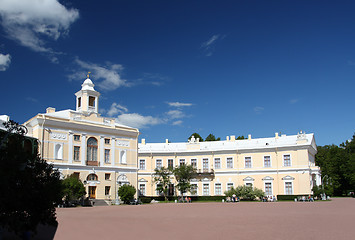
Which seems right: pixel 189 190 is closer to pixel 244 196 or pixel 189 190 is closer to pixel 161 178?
pixel 161 178

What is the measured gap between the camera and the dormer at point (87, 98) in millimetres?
40125

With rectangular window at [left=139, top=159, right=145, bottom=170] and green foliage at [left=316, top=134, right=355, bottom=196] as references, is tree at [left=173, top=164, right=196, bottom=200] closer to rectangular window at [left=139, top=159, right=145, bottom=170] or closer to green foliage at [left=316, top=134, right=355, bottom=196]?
rectangular window at [left=139, top=159, right=145, bottom=170]

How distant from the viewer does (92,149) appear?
1484 inches

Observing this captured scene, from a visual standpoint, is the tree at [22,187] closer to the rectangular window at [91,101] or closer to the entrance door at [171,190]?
the rectangular window at [91,101]

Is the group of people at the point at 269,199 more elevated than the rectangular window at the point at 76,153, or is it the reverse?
the rectangular window at the point at 76,153

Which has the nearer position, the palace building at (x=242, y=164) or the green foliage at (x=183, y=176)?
Answer: the palace building at (x=242, y=164)

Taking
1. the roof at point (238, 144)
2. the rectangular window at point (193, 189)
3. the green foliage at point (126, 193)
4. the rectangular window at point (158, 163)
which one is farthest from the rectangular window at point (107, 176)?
the rectangular window at point (193, 189)

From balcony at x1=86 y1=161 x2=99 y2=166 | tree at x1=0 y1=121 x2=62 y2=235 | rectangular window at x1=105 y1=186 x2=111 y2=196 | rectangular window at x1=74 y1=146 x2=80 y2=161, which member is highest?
rectangular window at x1=74 y1=146 x2=80 y2=161

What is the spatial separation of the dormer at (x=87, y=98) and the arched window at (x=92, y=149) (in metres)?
3.67

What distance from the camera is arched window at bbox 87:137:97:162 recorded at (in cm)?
3731

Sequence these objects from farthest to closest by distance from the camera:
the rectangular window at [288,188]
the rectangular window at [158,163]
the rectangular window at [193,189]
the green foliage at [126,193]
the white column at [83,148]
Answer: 1. the rectangular window at [158,163]
2. the rectangular window at [193,189]
3. the rectangular window at [288,188]
4. the green foliage at [126,193]
5. the white column at [83,148]

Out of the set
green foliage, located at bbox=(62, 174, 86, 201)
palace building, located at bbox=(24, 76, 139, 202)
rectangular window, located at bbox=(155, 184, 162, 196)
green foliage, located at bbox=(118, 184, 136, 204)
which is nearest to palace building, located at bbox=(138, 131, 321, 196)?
rectangular window, located at bbox=(155, 184, 162, 196)

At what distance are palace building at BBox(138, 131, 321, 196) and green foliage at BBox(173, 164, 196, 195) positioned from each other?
1529mm

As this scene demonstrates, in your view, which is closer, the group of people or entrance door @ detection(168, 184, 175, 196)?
the group of people
